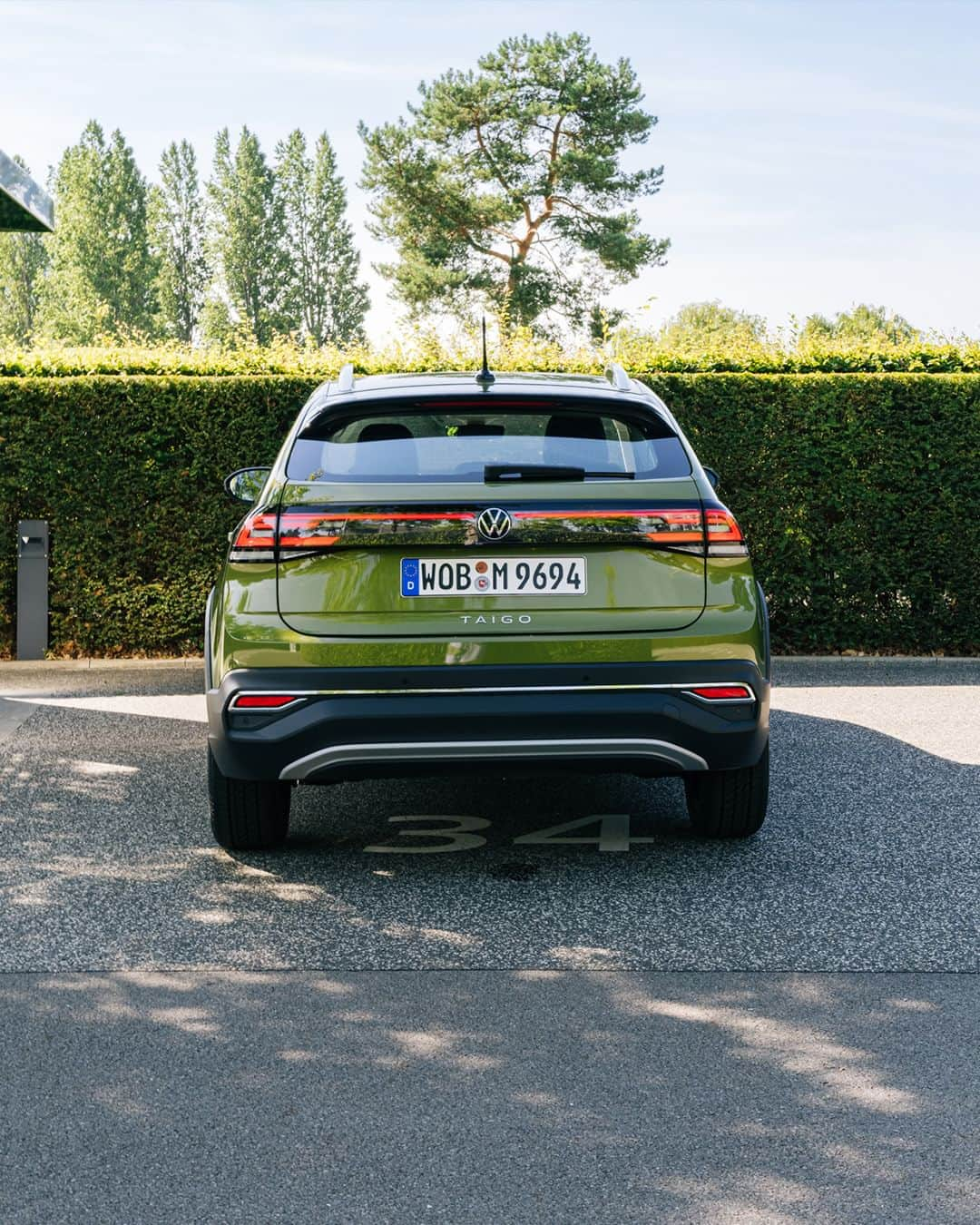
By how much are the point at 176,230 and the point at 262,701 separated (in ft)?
331

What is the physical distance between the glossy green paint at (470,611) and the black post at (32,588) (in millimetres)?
6958

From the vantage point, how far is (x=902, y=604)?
12438 mm

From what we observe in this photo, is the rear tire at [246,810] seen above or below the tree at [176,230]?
below

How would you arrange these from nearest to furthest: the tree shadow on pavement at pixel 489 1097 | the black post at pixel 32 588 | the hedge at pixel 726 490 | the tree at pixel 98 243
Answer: the tree shadow on pavement at pixel 489 1097
the black post at pixel 32 588
the hedge at pixel 726 490
the tree at pixel 98 243

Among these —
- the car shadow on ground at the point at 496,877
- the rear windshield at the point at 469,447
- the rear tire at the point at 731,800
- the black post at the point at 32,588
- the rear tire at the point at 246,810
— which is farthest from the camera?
the black post at the point at 32,588

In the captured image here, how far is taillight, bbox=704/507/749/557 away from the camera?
545 cm

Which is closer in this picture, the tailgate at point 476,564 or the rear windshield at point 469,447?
the tailgate at point 476,564

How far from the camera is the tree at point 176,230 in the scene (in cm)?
9988

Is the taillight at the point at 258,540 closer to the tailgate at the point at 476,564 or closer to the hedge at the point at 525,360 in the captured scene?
the tailgate at the point at 476,564

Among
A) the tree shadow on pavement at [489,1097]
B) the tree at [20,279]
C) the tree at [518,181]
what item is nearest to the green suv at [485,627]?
the tree shadow on pavement at [489,1097]

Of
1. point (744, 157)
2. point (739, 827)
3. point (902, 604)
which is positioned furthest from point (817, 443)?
point (744, 157)

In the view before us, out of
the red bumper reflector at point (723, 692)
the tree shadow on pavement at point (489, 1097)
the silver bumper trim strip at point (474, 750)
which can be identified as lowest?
the tree shadow on pavement at point (489, 1097)

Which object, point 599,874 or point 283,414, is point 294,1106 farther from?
point 283,414

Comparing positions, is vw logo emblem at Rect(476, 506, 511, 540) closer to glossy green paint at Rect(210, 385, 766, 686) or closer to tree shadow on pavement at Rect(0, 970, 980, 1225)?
glossy green paint at Rect(210, 385, 766, 686)
